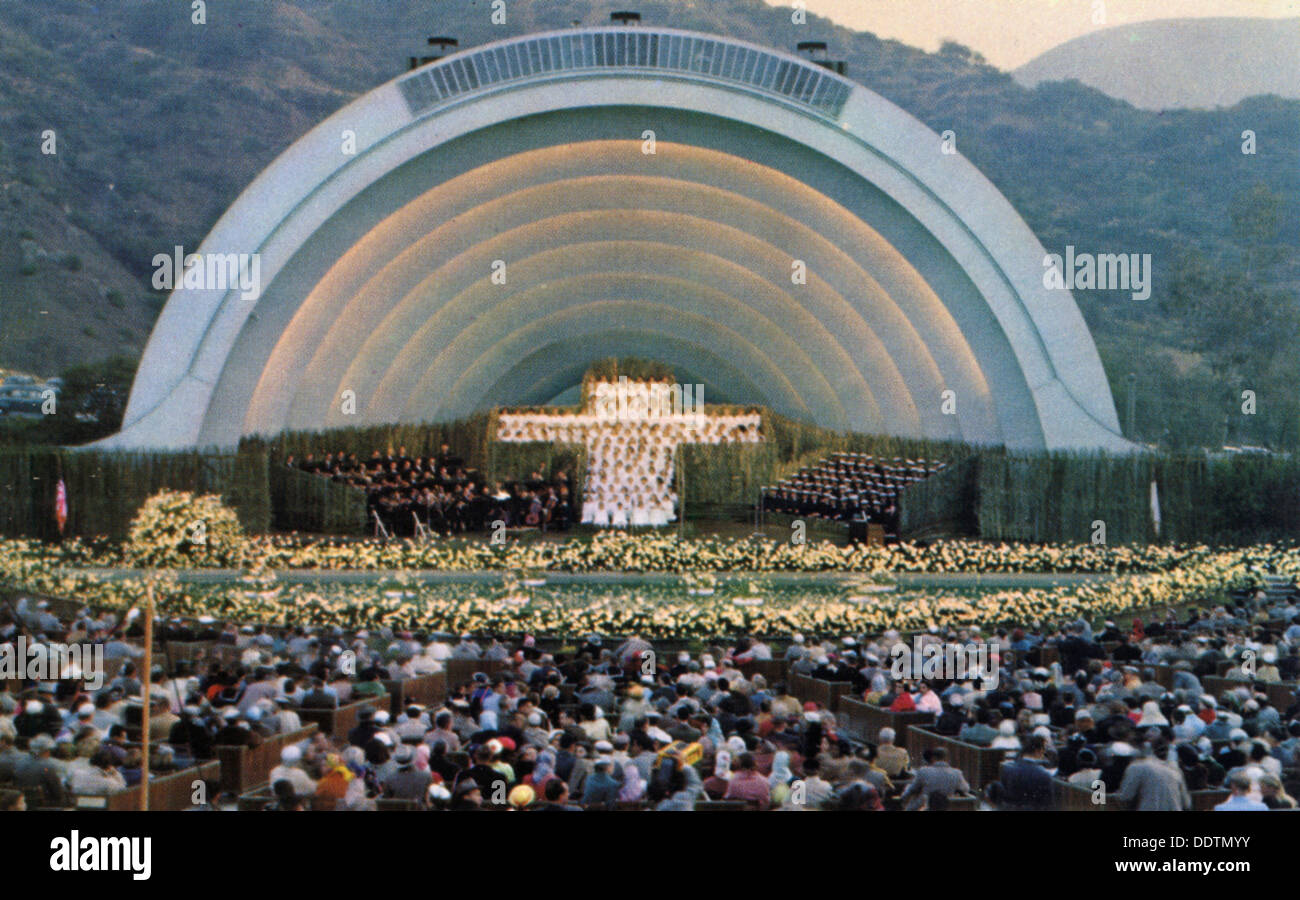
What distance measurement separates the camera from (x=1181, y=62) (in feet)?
349

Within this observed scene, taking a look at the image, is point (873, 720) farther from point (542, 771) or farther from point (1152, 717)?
point (542, 771)

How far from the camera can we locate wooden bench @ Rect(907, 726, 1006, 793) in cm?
1154

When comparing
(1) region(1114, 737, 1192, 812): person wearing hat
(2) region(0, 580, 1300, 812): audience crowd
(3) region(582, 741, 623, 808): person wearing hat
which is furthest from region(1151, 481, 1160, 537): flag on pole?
(3) region(582, 741, 623, 808): person wearing hat

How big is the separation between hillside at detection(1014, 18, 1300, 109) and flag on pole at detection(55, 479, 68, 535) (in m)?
86.9

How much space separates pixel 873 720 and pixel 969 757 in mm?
1860

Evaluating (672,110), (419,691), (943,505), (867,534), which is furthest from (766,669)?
(672,110)

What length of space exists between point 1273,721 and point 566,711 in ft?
19.3

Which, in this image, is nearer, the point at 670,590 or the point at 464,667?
the point at 464,667

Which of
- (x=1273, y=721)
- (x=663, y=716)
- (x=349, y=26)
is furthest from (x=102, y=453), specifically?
(x=349, y=26)

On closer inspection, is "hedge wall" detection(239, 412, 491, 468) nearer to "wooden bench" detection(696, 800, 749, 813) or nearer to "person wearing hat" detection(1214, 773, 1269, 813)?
"wooden bench" detection(696, 800, 749, 813)

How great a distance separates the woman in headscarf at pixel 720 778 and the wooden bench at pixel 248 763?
140 inches

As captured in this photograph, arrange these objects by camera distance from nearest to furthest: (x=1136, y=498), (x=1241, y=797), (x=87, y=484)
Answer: (x=1241, y=797), (x=87, y=484), (x=1136, y=498)

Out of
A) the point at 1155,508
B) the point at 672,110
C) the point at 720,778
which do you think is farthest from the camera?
the point at 672,110
